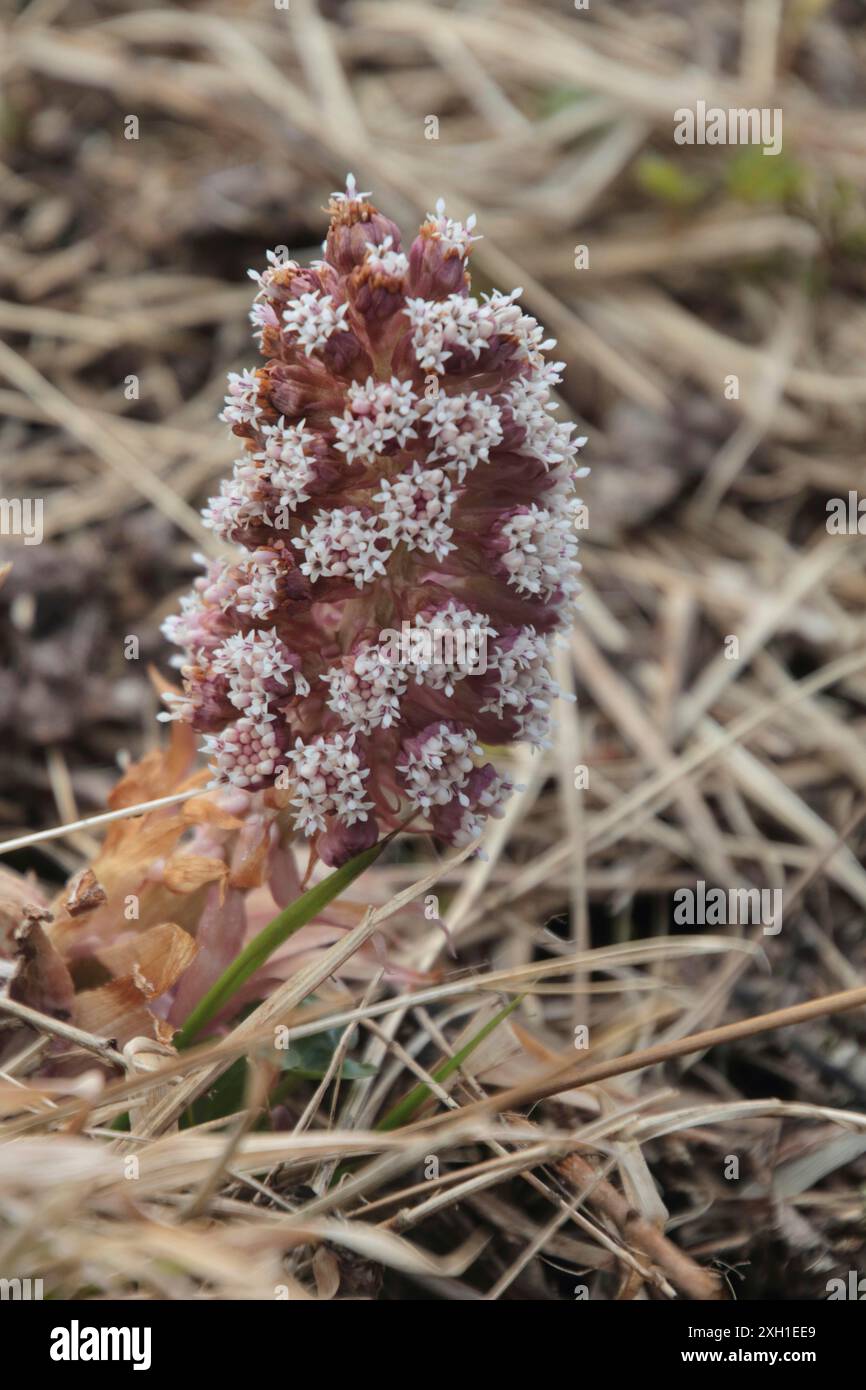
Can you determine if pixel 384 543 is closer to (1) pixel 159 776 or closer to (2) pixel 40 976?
(1) pixel 159 776

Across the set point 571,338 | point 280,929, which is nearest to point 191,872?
point 280,929

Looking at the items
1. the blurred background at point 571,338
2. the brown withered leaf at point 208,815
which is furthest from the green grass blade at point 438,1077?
the blurred background at point 571,338

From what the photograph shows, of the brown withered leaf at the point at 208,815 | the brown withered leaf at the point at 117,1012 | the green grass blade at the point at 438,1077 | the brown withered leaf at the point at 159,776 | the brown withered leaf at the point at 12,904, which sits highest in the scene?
the brown withered leaf at the point at 159,776

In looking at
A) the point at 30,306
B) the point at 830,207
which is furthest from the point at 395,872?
the point at 830,207

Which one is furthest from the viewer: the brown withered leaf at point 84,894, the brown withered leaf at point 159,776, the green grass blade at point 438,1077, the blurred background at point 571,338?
the blurred background at point 571,338

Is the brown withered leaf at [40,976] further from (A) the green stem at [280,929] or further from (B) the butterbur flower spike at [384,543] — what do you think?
(B) the butterbur flower spike at [384,543]

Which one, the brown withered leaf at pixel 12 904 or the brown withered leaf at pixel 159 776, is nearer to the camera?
the brown withered leaf at pixel 12 904
